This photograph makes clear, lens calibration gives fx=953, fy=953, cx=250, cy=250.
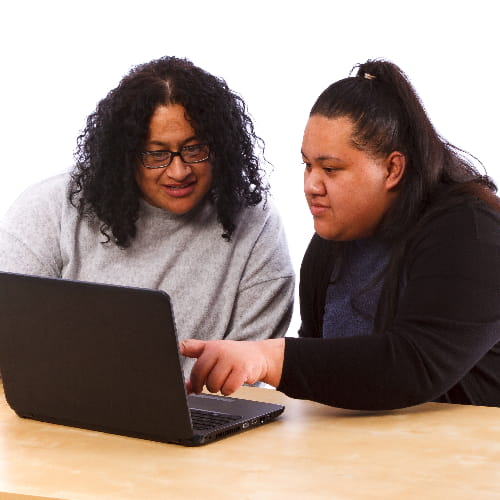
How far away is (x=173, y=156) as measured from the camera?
78.7 inches

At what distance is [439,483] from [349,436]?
217 mm

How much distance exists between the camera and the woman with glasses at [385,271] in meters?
1.44

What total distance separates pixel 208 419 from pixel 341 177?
1.62ft

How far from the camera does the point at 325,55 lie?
3.06m

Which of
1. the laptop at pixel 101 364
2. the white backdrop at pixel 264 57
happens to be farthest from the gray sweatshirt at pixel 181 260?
the white backdrop at pixel 264 57

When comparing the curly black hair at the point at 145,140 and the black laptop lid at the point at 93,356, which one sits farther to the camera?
the curly black hair at the point at 145,140

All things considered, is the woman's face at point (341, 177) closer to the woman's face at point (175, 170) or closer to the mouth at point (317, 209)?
the mouth at point (317, 209)

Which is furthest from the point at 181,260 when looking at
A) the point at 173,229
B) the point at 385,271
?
the point at 385,271

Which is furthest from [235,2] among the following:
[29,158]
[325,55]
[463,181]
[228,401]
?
[228,401]

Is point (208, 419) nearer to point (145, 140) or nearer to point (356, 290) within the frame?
point (356, 290)

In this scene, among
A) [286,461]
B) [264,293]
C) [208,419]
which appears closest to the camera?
[286,461]

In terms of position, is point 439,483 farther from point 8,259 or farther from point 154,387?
point 8,259

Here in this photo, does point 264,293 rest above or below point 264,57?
below

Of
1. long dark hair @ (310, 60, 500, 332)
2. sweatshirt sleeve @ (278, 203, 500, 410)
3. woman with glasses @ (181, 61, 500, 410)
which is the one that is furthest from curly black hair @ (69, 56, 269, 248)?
sweatshirt sleeve @ (278, 203, 500, 410)
